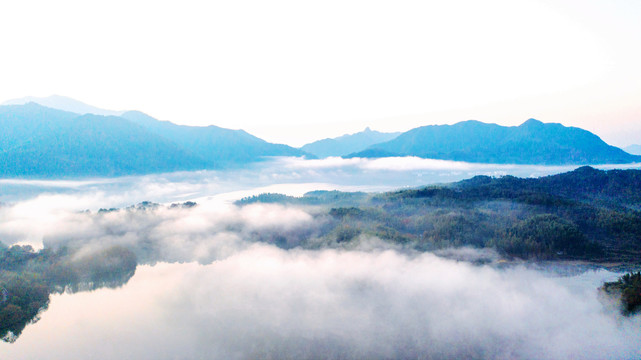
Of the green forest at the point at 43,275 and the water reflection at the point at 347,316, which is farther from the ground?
the green forest at the point at 43,275

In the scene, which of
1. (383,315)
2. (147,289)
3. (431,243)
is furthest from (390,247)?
(147,289)

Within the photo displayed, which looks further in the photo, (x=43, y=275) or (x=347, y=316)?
(x=43, y=275)

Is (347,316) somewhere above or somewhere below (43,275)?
below

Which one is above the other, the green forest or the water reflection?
the green forest

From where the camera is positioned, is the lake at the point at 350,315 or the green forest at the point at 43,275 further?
the green forest at the point at 43,275

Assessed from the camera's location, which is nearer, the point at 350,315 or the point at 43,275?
the point at 350,315

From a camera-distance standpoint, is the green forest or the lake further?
the green forest

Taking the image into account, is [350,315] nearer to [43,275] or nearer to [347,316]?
[347,316]

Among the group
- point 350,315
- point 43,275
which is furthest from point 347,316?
point 43,275

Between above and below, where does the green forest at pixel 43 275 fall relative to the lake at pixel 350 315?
above

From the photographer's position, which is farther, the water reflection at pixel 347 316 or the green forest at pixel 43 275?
the green forest at pixel 43 275

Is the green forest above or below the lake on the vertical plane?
above
